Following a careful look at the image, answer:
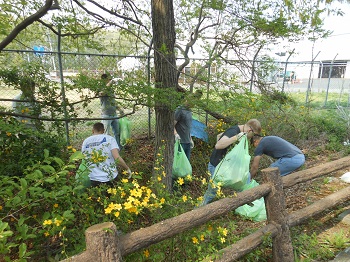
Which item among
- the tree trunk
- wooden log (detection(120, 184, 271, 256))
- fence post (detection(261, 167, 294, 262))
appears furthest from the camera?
the tree trunk

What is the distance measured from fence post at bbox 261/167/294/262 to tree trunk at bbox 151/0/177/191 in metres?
1.17

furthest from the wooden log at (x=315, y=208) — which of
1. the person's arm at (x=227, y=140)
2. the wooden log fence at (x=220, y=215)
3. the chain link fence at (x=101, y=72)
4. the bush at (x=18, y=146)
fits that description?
the bush at (x=18, y=146)

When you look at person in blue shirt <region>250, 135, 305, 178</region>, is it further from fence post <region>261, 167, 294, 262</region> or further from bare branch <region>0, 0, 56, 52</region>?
bare branch <region>0, 0, 56, 52</region>

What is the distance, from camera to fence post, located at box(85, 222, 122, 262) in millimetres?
1301

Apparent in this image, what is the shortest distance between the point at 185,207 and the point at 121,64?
284 cm

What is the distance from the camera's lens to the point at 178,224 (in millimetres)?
1692

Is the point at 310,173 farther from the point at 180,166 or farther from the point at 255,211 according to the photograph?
the point at 180,166

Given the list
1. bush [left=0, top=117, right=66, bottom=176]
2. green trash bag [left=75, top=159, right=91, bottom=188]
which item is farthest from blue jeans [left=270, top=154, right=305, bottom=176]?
bush [left=0, top=117, right=66, bottom=176]

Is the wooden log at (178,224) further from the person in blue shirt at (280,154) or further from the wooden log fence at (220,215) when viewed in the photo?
the person in blue shirt at (280,154)

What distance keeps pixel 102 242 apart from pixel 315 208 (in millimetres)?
2371

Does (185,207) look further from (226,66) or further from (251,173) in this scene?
(226,66)

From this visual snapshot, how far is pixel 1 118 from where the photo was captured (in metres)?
2.42

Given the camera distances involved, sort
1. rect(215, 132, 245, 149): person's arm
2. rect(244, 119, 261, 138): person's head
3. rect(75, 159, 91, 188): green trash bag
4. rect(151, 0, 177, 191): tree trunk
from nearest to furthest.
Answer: rect(75, 159, 91, 188): green trash bag, rect(151, 0, 177, 191): tree trunk, rect(215, 132, 245, 149): person's arm, rect(244, 119, 261, 138): person's head

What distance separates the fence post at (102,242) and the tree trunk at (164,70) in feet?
4.71
